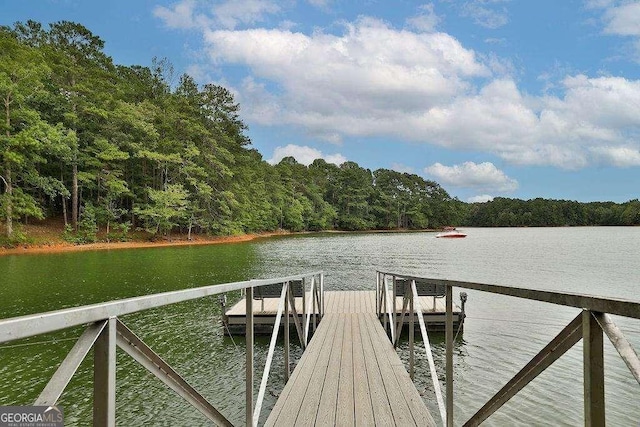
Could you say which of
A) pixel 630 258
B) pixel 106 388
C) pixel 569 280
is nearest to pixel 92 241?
pixel 569 280

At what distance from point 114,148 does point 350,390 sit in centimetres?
3435

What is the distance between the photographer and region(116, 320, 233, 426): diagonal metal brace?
4.54 ft

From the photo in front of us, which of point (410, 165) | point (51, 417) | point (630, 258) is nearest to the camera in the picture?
point (51, 417)

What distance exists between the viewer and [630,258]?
966 inches

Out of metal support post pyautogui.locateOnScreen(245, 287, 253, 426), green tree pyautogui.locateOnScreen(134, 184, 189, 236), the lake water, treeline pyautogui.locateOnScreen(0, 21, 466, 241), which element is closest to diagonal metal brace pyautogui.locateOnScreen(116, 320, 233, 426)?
metal support post pyautogui.locateOnScreen(245, 287, 253, 426)

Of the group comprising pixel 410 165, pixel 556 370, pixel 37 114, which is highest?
pixel 410 165

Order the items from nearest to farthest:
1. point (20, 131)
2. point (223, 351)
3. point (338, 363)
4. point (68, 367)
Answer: point (68, 367) → point (338, 363) → point (223, 351) → point (20, 131)

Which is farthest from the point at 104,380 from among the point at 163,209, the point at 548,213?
the point at 548,213

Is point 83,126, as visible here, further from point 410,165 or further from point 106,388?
A: point 410,165

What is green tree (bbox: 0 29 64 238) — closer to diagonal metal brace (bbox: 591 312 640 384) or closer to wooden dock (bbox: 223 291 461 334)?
wooden dock (bbox: 223 291 461 334)

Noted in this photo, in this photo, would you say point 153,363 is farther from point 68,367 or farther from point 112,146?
point 112,146

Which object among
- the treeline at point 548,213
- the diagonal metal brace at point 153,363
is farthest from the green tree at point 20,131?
the treeline at point 548,213

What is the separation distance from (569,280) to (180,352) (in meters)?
16.0

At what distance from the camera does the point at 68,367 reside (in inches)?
42.7
